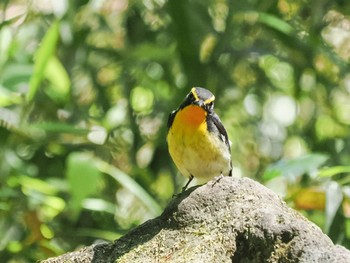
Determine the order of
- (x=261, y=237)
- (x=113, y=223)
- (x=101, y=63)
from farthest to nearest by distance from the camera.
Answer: (x=101, y=63) → (x=113, y=223) → (x=261, y=237)

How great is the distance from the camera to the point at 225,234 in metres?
3.27

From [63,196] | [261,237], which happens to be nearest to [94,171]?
[63,196]

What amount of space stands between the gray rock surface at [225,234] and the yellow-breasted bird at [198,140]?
98cm

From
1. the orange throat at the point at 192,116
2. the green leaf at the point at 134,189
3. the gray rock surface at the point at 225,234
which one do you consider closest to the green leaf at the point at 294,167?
the orange throat at the point at 192,116

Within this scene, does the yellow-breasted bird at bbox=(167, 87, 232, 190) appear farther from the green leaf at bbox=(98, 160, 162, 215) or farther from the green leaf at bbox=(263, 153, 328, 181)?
the green leaf at bbox=(98, 160, 162, 215)

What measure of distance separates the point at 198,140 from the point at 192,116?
114mm

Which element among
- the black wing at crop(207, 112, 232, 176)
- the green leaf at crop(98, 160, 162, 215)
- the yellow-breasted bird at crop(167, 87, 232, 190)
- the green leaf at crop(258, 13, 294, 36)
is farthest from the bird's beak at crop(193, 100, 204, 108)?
the green leaf at crop(258, 13, 294, 36)

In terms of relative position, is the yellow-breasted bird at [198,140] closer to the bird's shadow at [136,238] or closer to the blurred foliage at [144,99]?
the blurred foliage at [144,99]

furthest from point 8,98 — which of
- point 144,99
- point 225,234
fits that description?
point 225,234

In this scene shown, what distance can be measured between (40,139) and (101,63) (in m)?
0.73

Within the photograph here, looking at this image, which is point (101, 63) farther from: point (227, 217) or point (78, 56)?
point (227, 217)

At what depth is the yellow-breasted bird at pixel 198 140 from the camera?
4582 mm

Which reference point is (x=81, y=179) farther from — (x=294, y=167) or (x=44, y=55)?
(x=294, y=167)

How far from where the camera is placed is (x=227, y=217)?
3.33 m
